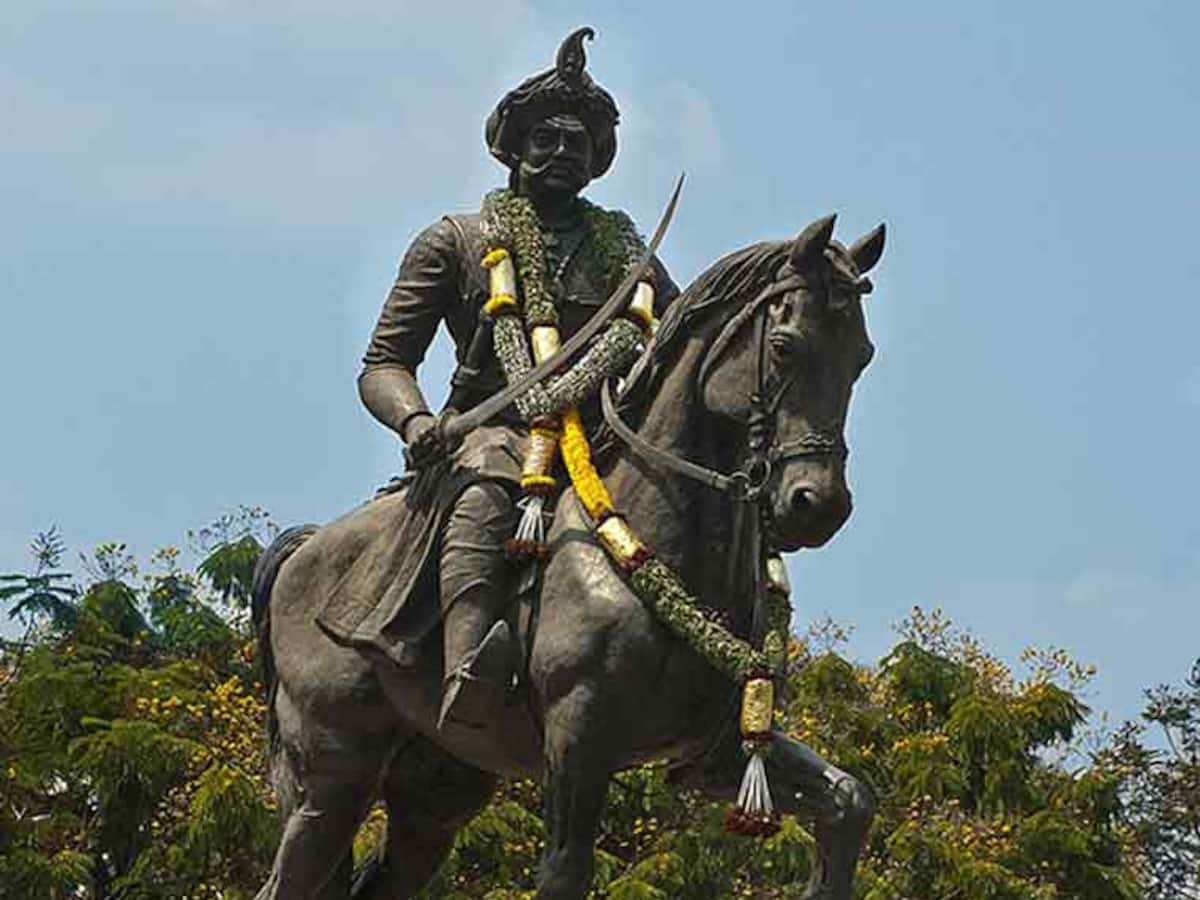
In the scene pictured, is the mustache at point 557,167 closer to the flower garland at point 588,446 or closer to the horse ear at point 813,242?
the flower garland at point 588,446

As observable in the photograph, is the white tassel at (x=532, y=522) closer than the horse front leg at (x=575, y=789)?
No

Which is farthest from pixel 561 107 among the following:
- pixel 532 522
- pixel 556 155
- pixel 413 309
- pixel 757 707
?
pixel 757 707

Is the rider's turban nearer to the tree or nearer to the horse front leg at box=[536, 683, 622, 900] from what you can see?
the horse front leg at box=[536, 683, 622, 900]

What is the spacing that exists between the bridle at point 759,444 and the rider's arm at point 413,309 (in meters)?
1.38

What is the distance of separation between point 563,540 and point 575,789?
875 millimetres

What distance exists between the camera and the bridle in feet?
24.1

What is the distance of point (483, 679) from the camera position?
7.80 meters

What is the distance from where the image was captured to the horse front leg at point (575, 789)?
759 centimetres

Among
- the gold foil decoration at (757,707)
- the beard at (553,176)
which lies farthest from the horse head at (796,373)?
the beard at (553,176)

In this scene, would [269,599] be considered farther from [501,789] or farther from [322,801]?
[501,789]

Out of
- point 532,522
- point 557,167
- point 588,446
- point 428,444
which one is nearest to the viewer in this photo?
point 532,522

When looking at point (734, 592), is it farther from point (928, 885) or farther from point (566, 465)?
point (928, 885)

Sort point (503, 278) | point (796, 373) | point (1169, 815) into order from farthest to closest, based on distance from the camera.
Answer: point (1169, 815) → point (503, 278) → point (796, 373)

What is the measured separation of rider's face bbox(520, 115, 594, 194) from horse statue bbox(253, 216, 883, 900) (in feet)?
3.56
